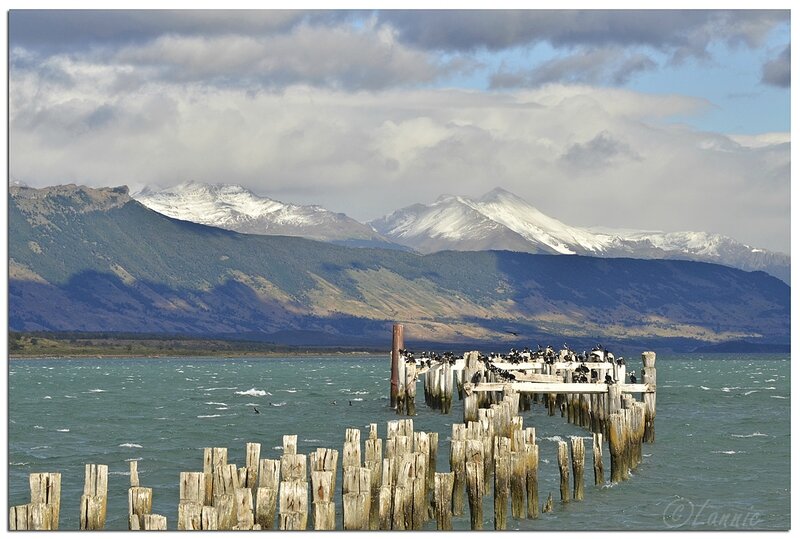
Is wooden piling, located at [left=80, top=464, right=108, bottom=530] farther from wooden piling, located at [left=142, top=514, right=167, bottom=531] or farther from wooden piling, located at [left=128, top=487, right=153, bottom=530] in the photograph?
wooden piling, located at [left=142, top=514, right=167, bottom=531]

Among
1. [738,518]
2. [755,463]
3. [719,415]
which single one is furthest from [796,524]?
[719,415]

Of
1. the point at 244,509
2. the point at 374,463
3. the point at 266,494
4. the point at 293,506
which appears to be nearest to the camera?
the point at 244,509

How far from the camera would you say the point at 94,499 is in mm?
20672

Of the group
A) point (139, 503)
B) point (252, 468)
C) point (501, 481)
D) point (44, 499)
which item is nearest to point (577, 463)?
point (501, 481)

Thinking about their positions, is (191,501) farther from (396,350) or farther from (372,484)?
(396,350)

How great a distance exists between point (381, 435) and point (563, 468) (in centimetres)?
2133

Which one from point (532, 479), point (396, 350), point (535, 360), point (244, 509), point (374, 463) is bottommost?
point (532, 479)

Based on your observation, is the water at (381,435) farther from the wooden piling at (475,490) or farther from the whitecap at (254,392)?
the wooden piling at (475,490)

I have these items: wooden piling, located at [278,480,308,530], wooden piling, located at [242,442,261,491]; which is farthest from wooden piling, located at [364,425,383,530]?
wooden piling, located at [278,480,308,530]

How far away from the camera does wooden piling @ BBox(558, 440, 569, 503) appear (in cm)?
2759

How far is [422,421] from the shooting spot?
5316cm

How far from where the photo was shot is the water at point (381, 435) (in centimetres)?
2902

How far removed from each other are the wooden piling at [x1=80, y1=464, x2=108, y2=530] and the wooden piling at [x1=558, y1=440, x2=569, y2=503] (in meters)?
10.1

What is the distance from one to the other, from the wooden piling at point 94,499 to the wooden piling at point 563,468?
1010 cm
